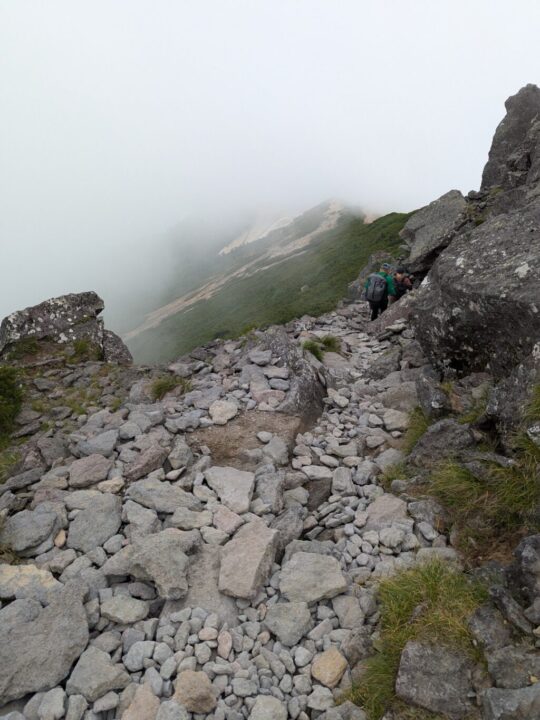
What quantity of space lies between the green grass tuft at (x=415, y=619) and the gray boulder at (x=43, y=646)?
3.38m

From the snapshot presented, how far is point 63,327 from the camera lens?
55.0ft

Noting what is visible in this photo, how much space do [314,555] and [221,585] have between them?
54.6 inches

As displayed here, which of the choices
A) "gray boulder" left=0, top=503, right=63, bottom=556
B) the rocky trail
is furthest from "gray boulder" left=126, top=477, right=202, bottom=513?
"gray boulder" left=0, top=503, right=63, bottom=556

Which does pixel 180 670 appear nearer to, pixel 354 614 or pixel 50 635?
pixel 50 635

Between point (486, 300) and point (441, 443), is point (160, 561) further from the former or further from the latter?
point (486, 300)

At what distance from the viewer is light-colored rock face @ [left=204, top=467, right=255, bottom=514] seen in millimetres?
7625

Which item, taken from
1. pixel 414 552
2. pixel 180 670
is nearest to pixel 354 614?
pixel 414 552

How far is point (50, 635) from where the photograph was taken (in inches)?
215

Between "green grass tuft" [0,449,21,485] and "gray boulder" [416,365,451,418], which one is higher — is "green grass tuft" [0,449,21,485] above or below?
above

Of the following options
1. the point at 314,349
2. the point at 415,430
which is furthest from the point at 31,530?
the point at 314,349

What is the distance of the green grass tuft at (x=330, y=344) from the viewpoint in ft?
50.7

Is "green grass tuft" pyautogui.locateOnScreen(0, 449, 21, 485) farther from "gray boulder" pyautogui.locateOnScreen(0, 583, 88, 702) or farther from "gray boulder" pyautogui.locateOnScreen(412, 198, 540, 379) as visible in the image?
"gray boulder" pyautogui.locateOnScreen(412, 198, 540, 379)

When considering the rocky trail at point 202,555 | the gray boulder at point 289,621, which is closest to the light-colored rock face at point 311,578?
the rocky trail at point 202,555

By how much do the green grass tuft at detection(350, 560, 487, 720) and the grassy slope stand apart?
45.9m
